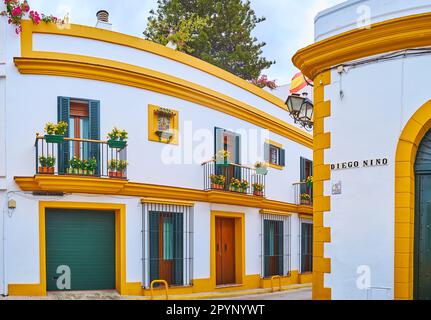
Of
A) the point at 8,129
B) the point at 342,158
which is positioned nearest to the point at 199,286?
the point at 8,129

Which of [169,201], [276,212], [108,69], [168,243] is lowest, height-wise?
[168,243]

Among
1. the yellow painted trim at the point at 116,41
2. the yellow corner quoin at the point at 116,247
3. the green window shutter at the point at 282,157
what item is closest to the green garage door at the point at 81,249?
the yellow corner quoin at the point at 116,247

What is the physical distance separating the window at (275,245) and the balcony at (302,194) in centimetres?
108

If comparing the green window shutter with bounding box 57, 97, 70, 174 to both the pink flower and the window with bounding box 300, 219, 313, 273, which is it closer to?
the pink flower

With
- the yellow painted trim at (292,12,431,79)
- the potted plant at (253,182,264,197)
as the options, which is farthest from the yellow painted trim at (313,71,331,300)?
the potted plant at (253,182,264,197)

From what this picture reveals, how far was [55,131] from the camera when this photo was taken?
13672mm

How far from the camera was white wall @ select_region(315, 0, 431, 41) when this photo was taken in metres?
7.76

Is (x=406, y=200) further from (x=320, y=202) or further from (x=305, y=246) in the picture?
(x=305, y=246)

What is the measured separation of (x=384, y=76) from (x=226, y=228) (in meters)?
11.4

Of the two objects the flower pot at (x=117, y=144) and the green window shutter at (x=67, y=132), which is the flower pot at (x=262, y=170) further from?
the green window shutter at (x=67, y=132)

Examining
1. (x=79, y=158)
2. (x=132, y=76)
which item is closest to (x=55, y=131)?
(x=79, y=158)

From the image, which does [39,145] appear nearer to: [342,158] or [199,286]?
[199,286]

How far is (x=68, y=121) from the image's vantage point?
570 inches

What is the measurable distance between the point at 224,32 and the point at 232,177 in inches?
666
